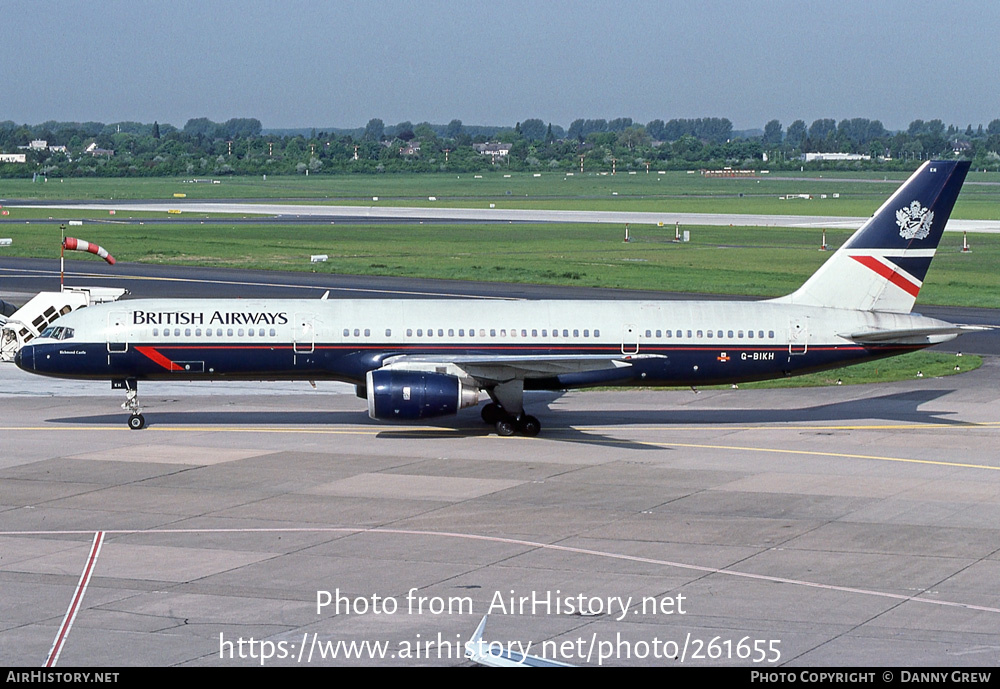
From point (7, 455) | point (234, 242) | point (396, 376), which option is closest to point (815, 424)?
point (396, 376)

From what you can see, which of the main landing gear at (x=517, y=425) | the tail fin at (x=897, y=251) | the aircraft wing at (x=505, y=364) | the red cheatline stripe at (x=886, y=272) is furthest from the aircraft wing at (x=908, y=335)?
the main landing gear at (x=517, y=425)

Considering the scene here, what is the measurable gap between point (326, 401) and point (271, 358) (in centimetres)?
727

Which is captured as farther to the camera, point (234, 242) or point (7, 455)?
point (234, 242)

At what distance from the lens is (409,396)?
37.9 m

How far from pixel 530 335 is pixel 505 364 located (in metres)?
2.21

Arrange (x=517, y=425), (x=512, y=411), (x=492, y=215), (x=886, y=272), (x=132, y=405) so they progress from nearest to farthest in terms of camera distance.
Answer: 1. (x=512, y=411)
2. (x=517, y=425)
3. (x=132, y=405)
4. (x=886, y=272)
5. (x=492, y=215)

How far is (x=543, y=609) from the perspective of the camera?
74.7ft

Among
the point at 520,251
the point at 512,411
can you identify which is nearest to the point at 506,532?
the point at 512,411

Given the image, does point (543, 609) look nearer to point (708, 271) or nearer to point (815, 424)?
point (815, 424)

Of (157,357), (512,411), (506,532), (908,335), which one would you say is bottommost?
(506,532)

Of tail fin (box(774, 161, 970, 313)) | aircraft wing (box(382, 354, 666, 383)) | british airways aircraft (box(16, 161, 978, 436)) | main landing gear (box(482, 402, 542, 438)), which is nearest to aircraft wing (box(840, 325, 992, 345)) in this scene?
british airways aircraft (box(16, 161, 978, 436))

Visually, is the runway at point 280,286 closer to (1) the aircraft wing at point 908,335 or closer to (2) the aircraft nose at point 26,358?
(1) the aircraft wing at point 908,335

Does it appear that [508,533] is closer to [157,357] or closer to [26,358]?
[157,357]

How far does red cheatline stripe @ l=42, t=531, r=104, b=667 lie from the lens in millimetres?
20297
